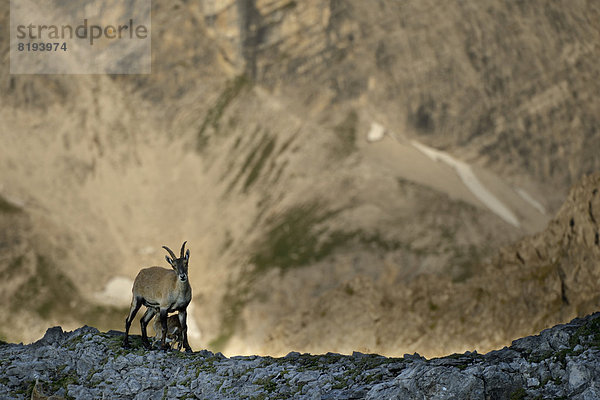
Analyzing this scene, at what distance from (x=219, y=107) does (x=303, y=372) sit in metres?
108

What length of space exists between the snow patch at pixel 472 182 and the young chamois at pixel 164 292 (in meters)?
93.4

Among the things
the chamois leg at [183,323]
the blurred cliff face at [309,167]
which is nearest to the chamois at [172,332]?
the chamois leg at [183,323]

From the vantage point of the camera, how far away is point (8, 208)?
110750 millimetres

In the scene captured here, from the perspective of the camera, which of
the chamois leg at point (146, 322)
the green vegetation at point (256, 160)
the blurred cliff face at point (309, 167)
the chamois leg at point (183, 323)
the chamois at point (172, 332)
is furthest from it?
the green vegetation at point (256, 160)

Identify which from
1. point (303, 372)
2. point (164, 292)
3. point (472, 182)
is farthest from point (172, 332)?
point (472, 182)

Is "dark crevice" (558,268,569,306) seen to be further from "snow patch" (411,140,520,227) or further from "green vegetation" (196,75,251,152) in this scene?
"green vegetation" (196,75,251,152)

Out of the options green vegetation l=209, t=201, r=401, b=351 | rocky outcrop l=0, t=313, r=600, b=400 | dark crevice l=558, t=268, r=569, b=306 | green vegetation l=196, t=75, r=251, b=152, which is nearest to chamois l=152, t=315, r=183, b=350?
rocky outcrop l=0, t=313, r=600, b=400

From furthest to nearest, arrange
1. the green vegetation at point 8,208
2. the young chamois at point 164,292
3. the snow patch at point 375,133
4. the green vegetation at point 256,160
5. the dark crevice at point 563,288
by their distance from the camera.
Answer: the snow patch at point 375,133, the green vegetation at point 256,160, the green vegetation at point 8,208, the dark crevice at point 563,288, the young chamois at point 164,292

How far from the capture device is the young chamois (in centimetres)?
2073

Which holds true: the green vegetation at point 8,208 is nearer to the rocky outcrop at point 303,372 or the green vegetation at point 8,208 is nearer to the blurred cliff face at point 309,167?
the blurred cliff face at point 309,167

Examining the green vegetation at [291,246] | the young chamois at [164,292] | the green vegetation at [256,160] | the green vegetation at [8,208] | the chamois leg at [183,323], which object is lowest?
the chamois leg at [183,323]

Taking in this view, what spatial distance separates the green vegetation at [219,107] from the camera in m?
121

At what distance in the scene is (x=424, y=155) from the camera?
123 metres

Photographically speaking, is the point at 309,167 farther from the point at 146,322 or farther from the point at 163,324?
the point at 163,324
